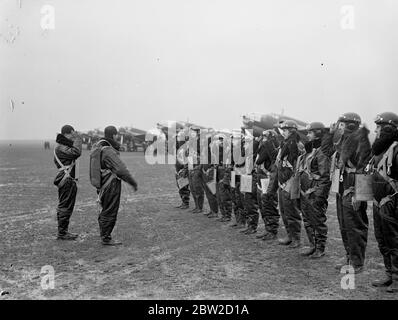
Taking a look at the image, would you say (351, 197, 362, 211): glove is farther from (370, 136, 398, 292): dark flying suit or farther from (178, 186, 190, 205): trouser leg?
(178, 186, 190, 205): trouser leg

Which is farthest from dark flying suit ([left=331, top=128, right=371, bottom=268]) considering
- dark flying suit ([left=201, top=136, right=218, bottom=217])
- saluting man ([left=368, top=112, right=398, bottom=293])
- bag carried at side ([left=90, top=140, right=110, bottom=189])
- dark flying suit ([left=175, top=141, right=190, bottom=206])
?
dark flying suit ([left=175, top=141, right=190, bottom=206])

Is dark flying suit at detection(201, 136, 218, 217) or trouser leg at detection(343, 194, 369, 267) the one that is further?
dark flying suit at detection(201, 136, 218, 217)

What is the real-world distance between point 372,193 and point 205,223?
5.06 metres

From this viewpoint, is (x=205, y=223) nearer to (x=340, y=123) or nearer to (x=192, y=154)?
(x=192, y=154)

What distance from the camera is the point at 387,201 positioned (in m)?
5.41

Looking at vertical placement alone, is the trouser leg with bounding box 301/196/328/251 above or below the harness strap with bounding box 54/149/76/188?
below

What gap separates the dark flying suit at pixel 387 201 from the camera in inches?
211

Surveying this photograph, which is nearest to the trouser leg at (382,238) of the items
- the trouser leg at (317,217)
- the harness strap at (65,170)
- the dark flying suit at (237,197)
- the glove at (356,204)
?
the glove at (356,204)

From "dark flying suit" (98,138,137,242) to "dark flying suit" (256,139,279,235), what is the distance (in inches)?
104

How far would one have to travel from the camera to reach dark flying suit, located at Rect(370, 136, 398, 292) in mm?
5367

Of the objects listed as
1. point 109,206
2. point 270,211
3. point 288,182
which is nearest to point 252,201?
point 270,211

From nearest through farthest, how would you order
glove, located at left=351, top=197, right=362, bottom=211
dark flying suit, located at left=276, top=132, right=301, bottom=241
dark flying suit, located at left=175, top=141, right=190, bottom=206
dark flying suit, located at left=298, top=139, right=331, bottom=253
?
glove, located at left=351, top=197, right=362, bottom=211
dark flying suit, located at left=298, top=139, right=331, bottom=253
dark flying suit, located at left=276, top=132, right=301, bottom=241
dark flying suit, located at left=175, top=141, right=190, bottom=206
